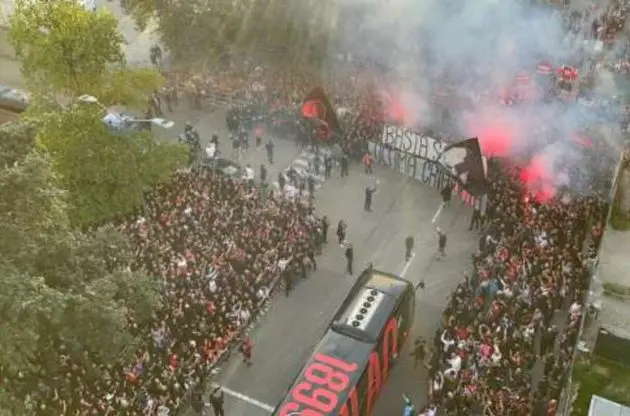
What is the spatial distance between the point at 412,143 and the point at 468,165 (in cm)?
336

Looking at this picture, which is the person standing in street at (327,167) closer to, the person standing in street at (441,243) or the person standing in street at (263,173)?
the person standing in street at (263,173)

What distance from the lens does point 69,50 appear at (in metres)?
25.6

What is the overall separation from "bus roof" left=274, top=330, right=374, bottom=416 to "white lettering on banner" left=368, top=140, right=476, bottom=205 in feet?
35.8

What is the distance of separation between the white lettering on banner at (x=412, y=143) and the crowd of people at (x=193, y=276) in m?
5.33

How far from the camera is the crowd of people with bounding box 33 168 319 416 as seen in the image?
794 inches

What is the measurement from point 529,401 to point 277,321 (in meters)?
8.13

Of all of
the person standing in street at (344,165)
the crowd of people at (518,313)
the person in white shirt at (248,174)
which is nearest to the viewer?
the crowd of people at (518,313)

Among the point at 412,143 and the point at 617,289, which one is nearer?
the point at 617,289

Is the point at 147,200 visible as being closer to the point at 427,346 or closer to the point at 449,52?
the point at 427,346

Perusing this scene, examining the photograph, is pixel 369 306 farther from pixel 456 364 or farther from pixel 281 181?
pixel 281 181

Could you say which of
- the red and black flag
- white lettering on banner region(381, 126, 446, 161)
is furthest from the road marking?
the red and black flag

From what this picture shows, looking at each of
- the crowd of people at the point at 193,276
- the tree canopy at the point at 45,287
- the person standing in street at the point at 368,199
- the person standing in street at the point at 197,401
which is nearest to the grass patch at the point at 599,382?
the crowd of people at the point at 193,276

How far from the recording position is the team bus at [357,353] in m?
17.7

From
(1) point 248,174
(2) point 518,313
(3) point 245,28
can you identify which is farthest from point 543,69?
(2) point 518,313
